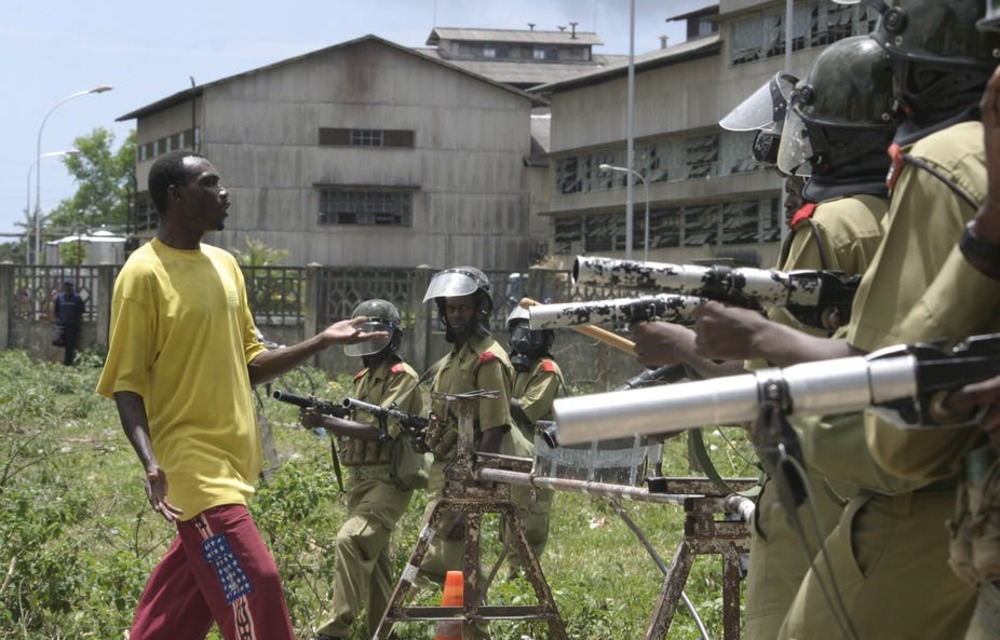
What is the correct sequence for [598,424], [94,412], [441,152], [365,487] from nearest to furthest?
[598,424] < [365,487] < [94,412] < [441,152]

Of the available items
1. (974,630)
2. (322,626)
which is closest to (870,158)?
(974,630)

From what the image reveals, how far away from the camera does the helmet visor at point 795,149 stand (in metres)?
4.39

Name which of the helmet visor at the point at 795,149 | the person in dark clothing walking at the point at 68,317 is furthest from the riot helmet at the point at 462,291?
the person in dark clothing walking at the point at 68,317

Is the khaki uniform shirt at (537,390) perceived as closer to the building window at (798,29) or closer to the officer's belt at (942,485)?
the officer's belt at (942,485)

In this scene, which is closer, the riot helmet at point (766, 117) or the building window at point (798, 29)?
the riot helmet at point (766, 117)

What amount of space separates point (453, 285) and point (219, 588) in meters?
3.21

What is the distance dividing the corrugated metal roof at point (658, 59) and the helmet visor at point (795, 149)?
4138 centimetres

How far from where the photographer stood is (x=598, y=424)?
243 cm

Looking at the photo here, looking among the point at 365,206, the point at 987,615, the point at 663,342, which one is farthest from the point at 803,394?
the point at 365,206

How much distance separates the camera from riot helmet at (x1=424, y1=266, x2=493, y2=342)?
8.55m

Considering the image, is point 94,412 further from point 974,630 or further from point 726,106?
point 726,106

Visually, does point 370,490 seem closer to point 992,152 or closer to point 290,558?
point 290,558

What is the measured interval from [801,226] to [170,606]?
9.82ft

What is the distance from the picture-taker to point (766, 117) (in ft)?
18.3
